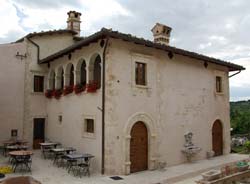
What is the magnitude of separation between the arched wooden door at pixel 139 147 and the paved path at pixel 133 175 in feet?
1.43

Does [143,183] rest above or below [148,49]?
below

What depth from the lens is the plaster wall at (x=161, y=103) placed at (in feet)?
38.3

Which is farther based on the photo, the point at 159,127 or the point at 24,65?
the point at 24,65

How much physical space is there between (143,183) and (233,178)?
3.76 m

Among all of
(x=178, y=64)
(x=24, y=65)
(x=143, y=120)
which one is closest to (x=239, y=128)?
(x=178, y=64)

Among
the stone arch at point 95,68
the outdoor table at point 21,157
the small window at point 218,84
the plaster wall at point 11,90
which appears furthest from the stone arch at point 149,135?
the plaster wall at point 11,90

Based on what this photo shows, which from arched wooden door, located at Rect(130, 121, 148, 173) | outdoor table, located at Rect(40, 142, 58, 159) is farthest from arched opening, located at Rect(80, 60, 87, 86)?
arched wooden door, located at Rect(130, 121, 148, 173)

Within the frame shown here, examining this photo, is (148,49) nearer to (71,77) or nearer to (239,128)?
(71,77)

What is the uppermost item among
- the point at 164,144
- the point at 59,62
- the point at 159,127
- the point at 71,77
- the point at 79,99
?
the point at 59,62

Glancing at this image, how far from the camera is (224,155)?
57.0 ft

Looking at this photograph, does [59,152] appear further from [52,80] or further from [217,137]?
[217,137]

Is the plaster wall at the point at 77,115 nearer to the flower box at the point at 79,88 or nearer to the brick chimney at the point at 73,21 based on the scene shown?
the flower box at the point at 79,88

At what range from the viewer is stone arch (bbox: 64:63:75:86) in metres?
15.4

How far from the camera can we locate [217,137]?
17.4 m
